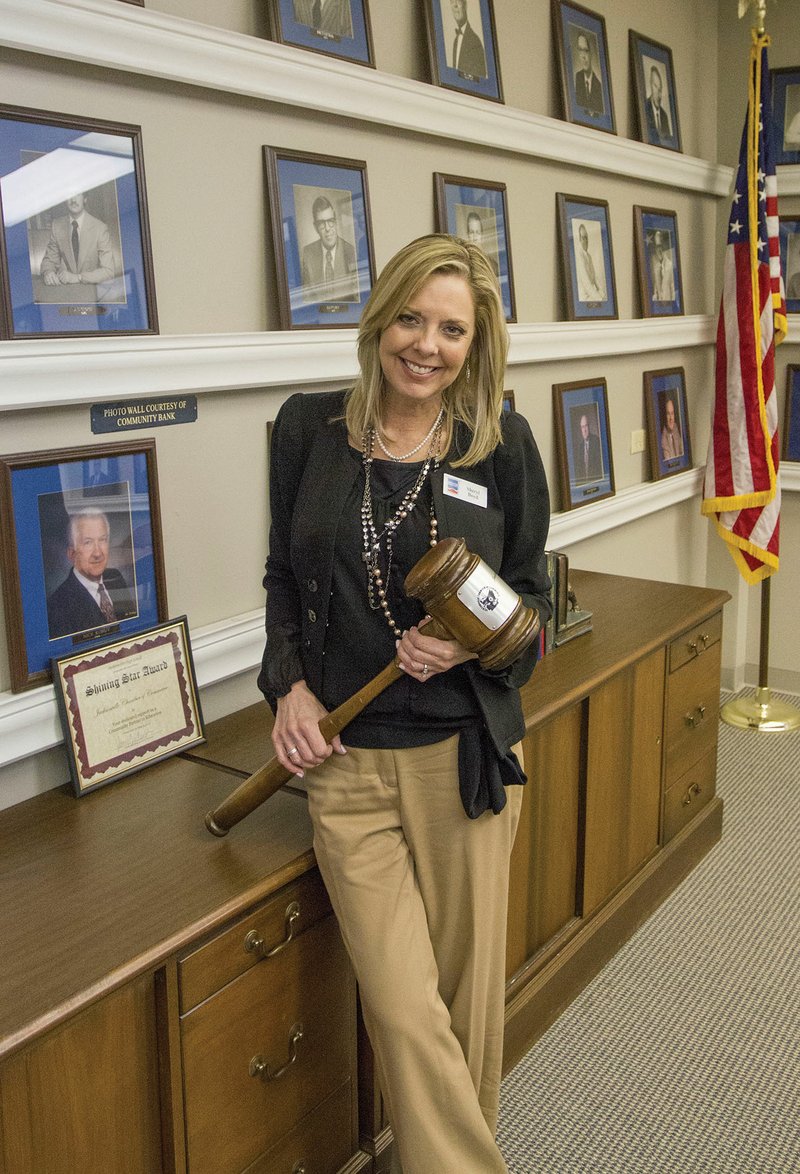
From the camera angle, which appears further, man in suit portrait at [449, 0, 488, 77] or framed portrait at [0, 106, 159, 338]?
man in suit portrait at [449, 0, 488, 77]

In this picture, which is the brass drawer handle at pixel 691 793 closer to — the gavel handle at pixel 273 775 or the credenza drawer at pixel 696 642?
the credenza drawer at pixel 696 642

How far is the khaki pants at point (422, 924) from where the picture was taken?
Answer: 181cm

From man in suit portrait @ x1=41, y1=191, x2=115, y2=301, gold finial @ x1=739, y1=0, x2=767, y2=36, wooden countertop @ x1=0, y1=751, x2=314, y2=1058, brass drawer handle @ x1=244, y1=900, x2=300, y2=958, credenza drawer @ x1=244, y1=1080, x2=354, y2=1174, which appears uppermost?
gold finial @ x1=739, y1=0, x2=767, y2=36

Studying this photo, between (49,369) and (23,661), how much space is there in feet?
1.74

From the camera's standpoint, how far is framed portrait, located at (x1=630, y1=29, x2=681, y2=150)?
3.92m

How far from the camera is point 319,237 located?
100 inches

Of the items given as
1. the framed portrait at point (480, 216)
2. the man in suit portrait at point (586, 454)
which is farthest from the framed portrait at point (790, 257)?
the framed portrait at point (480, 216)

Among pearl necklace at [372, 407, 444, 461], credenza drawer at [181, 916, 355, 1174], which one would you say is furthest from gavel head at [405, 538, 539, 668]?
credenza drawer at [181, 916, 355, 1174]

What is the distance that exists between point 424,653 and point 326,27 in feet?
5.21

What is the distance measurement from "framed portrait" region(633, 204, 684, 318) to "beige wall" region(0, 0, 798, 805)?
534 mm

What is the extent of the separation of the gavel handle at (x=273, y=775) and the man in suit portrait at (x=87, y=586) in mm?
469

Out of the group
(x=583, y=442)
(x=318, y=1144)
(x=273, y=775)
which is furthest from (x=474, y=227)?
(x=318, y=1144)

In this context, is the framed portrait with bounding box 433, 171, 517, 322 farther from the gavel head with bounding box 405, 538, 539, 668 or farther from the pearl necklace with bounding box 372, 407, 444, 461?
the gavel head with bounding box 405, 538, 539, 668

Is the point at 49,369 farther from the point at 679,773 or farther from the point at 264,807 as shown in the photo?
the point at 679,773
